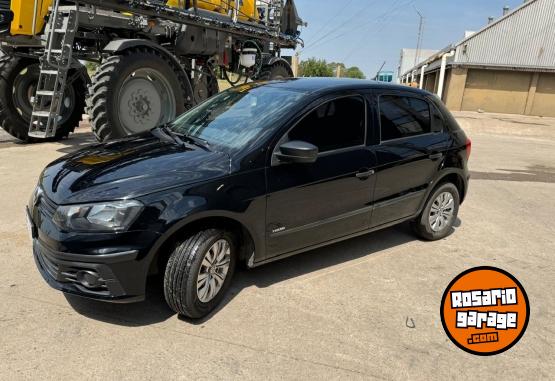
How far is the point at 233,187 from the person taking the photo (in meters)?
3.18

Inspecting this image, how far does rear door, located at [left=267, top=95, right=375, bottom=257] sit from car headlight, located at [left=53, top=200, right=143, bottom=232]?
103 cm

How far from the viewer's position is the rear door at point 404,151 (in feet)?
13.7

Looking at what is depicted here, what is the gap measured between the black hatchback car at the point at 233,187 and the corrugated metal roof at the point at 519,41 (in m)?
30.0

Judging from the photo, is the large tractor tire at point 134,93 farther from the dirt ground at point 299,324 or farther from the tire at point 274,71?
the tire at point 274,71

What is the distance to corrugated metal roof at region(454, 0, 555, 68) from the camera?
3123cm

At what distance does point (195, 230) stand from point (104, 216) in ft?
1.98

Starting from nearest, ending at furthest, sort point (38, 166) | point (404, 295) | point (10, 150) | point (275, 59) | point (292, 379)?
point (292, 379) → point (404, 295) → point (38, 166) → point (10, 150) → point (275, 59)

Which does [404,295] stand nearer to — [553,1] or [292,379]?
[292,379]

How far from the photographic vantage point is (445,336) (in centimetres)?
320

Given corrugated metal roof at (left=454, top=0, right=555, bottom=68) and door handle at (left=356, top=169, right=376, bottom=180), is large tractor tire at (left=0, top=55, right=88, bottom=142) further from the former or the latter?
corrugated metal roof at (left=454, top=0, right=555, bottom=68)

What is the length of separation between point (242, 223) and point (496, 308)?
1780 millimetres

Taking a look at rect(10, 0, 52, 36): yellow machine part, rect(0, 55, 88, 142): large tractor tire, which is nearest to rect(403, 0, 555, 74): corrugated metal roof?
rect(0, 55, 88, 142): large tractor tire

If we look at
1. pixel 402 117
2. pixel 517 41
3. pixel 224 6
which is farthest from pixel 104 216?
pixel 517 41

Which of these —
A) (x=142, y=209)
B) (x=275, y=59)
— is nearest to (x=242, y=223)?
(x=142, y=209)
